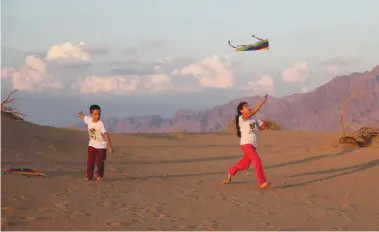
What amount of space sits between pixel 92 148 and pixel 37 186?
5.17ft

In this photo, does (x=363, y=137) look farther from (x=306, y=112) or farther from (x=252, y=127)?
(x=306, y=112)

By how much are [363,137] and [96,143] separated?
507 inches

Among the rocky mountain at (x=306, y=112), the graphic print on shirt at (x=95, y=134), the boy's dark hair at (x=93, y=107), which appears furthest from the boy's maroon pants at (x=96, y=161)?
the rocky mountain at (x=306, y=112)

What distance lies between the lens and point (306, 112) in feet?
368

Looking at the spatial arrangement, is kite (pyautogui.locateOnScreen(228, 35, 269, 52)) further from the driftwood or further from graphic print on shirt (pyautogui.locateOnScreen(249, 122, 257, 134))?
the driftwood

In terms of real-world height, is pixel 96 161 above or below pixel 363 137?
below

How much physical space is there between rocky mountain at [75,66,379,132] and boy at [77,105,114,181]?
265 ft

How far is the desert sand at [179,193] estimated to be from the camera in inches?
226

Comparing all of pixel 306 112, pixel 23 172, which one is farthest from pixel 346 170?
pixel 306 112

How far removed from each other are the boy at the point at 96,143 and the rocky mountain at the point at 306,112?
80.7m

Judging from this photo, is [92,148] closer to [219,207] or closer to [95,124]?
[95,124]

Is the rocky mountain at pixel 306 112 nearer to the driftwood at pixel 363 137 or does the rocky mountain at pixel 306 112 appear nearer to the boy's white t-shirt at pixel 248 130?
the driftwood at pixel 363 137

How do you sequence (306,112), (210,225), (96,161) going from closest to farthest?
1. (210,225)
2. (96,161)
3. (306,112)

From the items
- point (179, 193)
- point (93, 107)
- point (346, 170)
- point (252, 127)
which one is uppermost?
point (93, 107)
